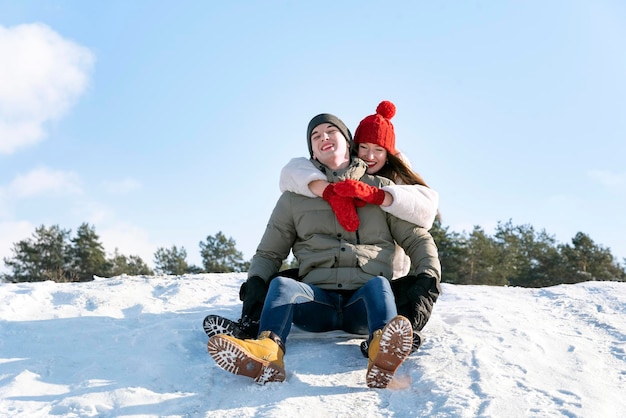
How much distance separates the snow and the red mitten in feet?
1.94

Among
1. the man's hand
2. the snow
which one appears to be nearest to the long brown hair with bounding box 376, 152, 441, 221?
the snow

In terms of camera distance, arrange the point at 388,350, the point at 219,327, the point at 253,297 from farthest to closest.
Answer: the point at 253,297 < the point at 219,327 < the point at 388,350

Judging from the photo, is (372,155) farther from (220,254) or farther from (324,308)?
(220,254)

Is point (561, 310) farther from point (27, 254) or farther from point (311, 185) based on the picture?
point (27, 254)

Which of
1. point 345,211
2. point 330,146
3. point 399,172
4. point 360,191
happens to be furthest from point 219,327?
point 399,172

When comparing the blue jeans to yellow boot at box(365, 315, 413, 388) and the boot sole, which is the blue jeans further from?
the boot sole

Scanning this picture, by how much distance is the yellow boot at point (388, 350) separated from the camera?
2342 mm

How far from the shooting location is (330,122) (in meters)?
3.38

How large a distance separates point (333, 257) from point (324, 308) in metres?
0.27

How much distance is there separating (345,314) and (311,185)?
74cm

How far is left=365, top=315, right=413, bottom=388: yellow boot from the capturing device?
2.34m

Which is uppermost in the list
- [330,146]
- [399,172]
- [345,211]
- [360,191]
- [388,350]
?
[330,146]

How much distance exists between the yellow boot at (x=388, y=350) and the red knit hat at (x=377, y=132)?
4.61 feet

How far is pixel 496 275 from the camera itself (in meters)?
19.0
